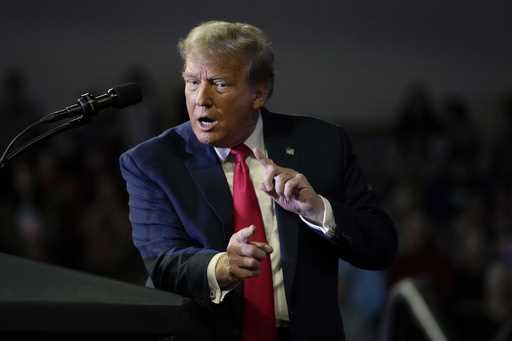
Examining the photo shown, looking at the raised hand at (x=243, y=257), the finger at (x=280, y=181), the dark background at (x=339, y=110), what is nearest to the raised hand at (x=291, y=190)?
the finger at (x=280, y=181)

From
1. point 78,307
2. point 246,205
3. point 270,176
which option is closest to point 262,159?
point 270,176

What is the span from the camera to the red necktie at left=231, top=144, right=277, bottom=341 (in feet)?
6.53

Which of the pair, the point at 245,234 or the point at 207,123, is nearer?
the point at 245,234

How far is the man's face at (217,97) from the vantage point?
2020mm

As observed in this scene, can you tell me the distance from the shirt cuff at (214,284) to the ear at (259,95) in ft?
1.11

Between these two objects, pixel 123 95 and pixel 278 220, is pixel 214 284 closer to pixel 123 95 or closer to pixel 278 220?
pixel 278 220

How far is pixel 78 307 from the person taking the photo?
1.60 metres

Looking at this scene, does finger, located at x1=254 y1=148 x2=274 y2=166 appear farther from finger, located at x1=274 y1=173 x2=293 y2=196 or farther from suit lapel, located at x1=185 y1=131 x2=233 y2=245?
suit lapel, located at x1=185 y1=131 x2=233 y2=245

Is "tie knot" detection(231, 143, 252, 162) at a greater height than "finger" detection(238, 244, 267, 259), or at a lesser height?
greater

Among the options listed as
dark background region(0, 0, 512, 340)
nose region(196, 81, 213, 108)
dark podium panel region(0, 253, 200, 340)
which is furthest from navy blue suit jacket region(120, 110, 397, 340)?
dark background region(0, 0, 512, 340)

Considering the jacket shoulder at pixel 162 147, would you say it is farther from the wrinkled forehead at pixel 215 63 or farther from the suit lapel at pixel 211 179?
the wrinkled forehead at pixel 215 63

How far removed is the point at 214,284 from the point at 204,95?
1.21 ft

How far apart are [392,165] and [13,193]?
2.36m

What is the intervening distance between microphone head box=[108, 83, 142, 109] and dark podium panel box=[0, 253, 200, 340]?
37 cm
